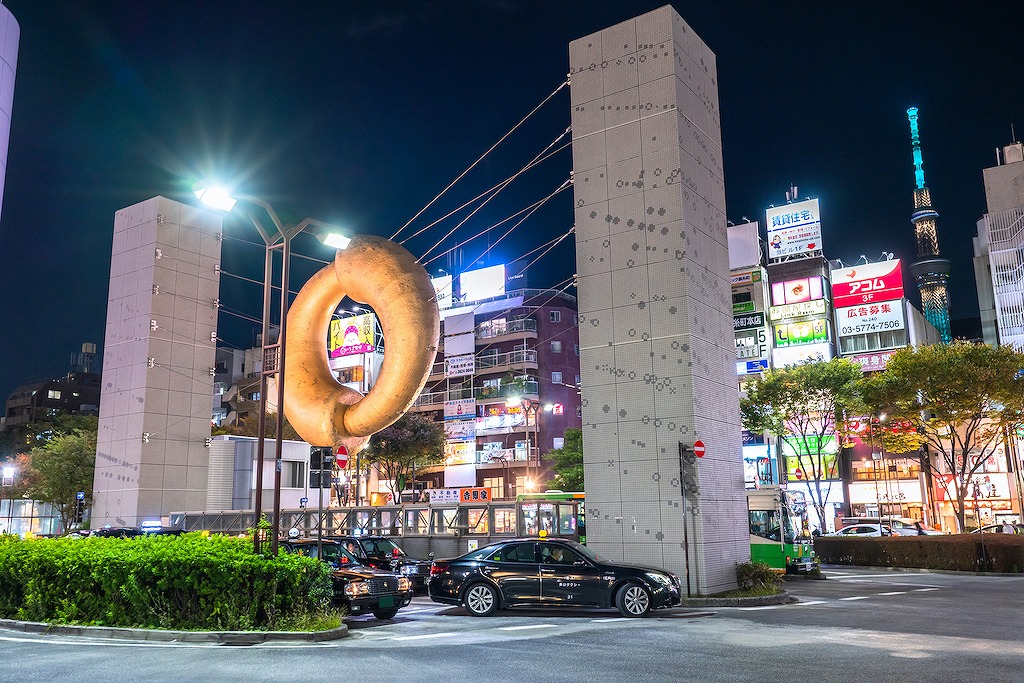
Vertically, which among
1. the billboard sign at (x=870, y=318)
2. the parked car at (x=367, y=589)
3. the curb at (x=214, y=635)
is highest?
the billboard sign at (x=870, y=318)

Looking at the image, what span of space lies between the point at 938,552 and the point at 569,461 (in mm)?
31870

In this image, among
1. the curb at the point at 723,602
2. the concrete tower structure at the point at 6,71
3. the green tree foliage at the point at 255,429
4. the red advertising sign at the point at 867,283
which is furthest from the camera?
A: the red advertising sign at the point at 867,283

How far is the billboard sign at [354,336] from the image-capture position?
253 ft

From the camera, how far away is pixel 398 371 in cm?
1817

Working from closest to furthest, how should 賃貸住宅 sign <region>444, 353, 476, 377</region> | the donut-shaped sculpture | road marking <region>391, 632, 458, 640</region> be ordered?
road marking <region>391, 632, 458, 640</region>, the donut-shaped sculpture, 賃貸住宅 sign <region>444, 353, 476, 377</region>

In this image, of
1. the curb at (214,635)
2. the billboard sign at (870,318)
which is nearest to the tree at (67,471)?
the curb at (214,635)

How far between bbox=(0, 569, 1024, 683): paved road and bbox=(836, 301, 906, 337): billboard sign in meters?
52.8

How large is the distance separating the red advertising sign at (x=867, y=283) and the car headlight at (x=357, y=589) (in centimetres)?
6015

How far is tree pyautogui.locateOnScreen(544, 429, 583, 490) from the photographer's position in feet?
192

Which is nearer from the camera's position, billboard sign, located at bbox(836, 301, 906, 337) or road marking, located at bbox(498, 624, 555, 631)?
road marking, located at bbox(498, 624, 555, 631)

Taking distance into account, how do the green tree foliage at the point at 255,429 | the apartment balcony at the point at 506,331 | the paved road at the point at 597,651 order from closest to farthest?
the paved road at the point at 597,651 < the green tree foliage at the point at 255,429 < the apartment balcony at the point at 506,331

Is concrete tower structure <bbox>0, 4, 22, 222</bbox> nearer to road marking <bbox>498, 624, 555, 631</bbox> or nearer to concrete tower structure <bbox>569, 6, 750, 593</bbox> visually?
concrete tower structure <bbox>569, 6, 750, 593</bbox>

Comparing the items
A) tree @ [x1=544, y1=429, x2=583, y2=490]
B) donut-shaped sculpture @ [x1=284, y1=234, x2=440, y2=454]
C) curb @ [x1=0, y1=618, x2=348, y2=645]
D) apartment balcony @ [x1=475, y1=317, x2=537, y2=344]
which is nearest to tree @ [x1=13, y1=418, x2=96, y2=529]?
tree @ [x1=544, y1=429, x2=583, y2=490]

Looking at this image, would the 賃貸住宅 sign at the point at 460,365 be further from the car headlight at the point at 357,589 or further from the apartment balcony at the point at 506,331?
the car headlight at the point at 357,589
